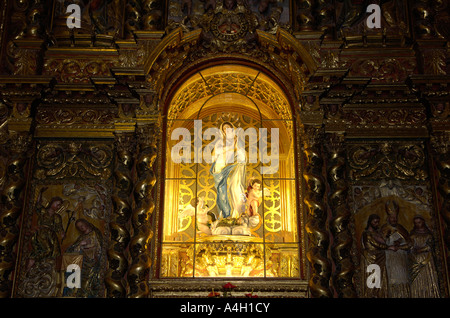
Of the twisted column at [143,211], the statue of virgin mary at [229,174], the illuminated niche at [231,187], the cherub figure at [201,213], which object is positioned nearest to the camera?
the twisted column at [143,211]

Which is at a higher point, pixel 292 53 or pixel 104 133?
pixel 292 53

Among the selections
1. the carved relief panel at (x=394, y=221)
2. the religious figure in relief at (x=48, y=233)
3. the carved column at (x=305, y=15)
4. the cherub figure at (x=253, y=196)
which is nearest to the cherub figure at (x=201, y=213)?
the cherub figure at (x=253, y=196)

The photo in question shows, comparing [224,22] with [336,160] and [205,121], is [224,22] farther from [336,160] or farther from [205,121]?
[336,160]

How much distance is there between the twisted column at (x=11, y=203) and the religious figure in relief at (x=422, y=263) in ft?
23.2

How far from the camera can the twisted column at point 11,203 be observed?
31.8 feet

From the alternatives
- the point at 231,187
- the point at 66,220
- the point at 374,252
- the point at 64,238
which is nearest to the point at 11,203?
the point at 66,220

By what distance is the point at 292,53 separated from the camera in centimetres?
1106

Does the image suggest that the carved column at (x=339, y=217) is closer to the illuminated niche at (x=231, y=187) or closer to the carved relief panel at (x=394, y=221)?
the carved relief panel at (x=394, y=221)

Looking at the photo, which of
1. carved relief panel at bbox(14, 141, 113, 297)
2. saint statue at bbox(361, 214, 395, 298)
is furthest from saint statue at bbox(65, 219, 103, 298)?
saint statue at bbox(361, 214, 395, 298)

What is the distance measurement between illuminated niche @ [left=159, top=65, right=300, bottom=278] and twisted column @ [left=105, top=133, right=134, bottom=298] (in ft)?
3.13

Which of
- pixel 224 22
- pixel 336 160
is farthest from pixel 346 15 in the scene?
pixel 336 160

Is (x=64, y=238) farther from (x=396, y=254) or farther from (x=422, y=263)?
(x=422, y=263)

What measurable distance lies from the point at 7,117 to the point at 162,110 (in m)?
3.03
